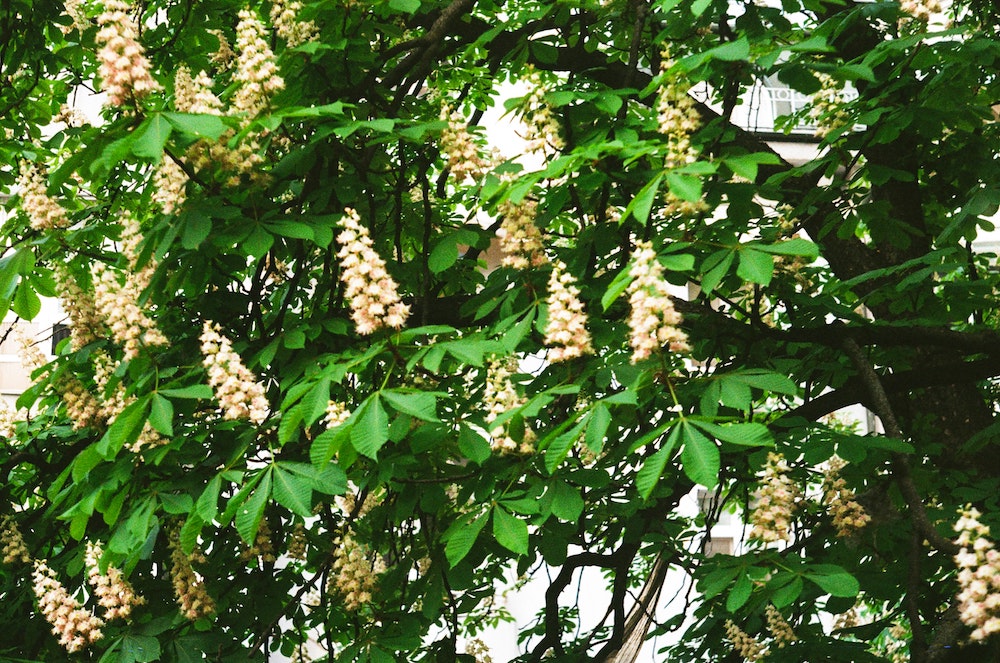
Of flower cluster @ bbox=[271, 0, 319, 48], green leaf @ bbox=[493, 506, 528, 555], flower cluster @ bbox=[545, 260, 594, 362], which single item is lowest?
green leaf @ bbox=[493, 506, 528, 555]

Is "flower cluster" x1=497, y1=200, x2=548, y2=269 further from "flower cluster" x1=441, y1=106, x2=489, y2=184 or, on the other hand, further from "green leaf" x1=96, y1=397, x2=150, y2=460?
"green leaf" x1=96, y1=397, x2=150, y2=460

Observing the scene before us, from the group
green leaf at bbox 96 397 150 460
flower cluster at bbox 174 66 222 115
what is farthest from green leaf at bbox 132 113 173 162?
green leaf at bbox 96 397 150 460

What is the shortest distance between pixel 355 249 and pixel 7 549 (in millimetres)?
2680

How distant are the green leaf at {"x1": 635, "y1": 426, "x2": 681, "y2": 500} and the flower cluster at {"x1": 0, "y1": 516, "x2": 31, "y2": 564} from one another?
303 centimetres

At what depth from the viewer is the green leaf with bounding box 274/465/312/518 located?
3.00 metres

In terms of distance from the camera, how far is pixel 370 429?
2783mm

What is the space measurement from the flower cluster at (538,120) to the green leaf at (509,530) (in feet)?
3.73

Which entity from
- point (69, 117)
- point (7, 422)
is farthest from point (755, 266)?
point (7, 422)

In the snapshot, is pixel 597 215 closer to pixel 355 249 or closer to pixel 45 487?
pixel 355 249

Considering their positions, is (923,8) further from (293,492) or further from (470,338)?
(293,492)

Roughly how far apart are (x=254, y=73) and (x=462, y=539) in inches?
62.8

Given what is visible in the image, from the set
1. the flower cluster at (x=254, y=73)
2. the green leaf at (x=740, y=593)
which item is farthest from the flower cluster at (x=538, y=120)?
the green leaf at (x=740, y=593)

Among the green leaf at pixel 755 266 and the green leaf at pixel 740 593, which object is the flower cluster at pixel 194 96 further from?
the green leaf at pixel 740 593

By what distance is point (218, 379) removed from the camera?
3055 mm
